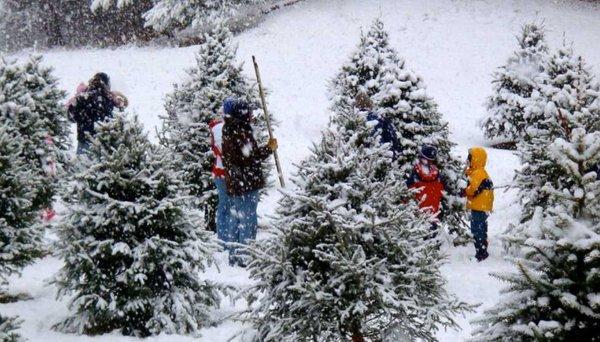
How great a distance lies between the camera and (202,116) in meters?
9.29

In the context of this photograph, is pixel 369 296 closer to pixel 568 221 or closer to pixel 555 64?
pixel 568 221

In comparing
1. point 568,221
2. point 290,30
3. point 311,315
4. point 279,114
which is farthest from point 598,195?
point 290,30

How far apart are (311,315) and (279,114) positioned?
15763 millimetres

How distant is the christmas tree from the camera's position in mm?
9148

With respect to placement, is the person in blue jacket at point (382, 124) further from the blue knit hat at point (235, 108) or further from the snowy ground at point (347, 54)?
the snowy ground at point (347, 54)

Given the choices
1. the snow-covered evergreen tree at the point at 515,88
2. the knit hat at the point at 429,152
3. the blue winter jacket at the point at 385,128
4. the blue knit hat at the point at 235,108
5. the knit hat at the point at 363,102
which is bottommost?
the snow-covered evergreen tree at the point at 515,88

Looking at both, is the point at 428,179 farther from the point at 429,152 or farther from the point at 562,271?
the point at 562,271

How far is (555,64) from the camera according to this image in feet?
42.3

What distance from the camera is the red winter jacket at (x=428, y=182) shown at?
27.2ft

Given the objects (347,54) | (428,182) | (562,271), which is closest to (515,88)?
(347,54)

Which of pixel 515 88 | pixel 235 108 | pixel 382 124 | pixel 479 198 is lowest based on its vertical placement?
pixel 515 88

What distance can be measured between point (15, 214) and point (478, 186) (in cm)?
567

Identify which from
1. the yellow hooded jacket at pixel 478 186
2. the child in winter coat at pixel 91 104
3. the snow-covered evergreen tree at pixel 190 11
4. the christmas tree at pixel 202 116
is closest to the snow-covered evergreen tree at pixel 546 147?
the yellow hooded jacket at pixel 478 186

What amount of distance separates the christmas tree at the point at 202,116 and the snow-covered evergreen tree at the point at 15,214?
3.09 meters
